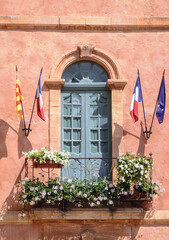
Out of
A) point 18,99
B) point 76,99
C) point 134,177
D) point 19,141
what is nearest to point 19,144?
point 19,141

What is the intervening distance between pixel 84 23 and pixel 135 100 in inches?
86.7

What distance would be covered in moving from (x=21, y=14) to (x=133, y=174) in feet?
14.4

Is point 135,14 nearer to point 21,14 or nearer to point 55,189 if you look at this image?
point 21,14

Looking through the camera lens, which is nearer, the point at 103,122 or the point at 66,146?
the point at 66,146

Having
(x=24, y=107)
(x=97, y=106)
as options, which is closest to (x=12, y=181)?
(x=24, y=107)

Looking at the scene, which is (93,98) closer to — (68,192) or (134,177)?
(134,177)

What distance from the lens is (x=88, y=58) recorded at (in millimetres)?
10844

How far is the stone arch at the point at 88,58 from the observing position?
10.7 m

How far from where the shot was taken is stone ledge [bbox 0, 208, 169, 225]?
9594 millimetres

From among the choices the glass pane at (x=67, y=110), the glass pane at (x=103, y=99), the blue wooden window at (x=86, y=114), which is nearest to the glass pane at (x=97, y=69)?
the blue wooden window at (x=86, y=114)

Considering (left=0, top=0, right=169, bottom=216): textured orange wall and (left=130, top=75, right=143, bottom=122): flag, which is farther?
(left=0, top=0, right=169, bottom=216): textured orange wall

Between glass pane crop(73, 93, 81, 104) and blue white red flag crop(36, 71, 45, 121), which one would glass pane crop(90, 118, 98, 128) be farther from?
blue white red flag crop(36, 71, 45, 121)

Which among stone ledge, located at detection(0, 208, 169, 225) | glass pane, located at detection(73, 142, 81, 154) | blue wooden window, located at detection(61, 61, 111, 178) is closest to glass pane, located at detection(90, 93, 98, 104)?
blue wooden window, located at detection(61, 61, 111, 178)

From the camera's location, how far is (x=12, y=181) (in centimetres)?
1011
